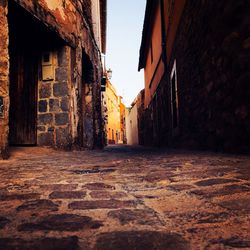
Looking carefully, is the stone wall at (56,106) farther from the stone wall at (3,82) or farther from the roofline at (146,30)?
the roofline at (146,30)

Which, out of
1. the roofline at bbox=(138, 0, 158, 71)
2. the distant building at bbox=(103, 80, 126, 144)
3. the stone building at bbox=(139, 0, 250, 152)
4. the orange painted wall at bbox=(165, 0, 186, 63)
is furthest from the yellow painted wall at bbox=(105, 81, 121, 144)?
the stone building at bbox=(139, 0, 250, 152)

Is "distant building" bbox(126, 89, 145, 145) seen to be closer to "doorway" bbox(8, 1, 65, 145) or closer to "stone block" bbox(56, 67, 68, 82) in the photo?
"stone block" bbox(56, 67, 68, 82)

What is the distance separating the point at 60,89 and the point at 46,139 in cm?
107

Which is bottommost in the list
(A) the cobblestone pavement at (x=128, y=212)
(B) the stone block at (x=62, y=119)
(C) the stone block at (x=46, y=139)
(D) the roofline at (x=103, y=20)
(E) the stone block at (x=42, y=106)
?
(A) the cobblestone pavement at (x=128, y=212)

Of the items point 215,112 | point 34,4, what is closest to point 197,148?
point 215,112

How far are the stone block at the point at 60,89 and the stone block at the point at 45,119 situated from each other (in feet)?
1.54

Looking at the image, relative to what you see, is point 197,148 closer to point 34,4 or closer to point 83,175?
point 83,175

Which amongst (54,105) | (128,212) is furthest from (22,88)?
(128,212)

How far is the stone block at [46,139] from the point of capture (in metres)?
5.25

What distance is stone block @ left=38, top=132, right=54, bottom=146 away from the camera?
525 centimetres

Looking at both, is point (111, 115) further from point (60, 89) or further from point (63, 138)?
point (63, 138)

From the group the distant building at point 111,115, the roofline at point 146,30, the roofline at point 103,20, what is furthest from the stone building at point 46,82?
the distant building at point 111,115

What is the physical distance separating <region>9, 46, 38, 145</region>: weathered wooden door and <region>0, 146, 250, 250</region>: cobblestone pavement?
3.48 meters

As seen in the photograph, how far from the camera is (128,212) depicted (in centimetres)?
120
